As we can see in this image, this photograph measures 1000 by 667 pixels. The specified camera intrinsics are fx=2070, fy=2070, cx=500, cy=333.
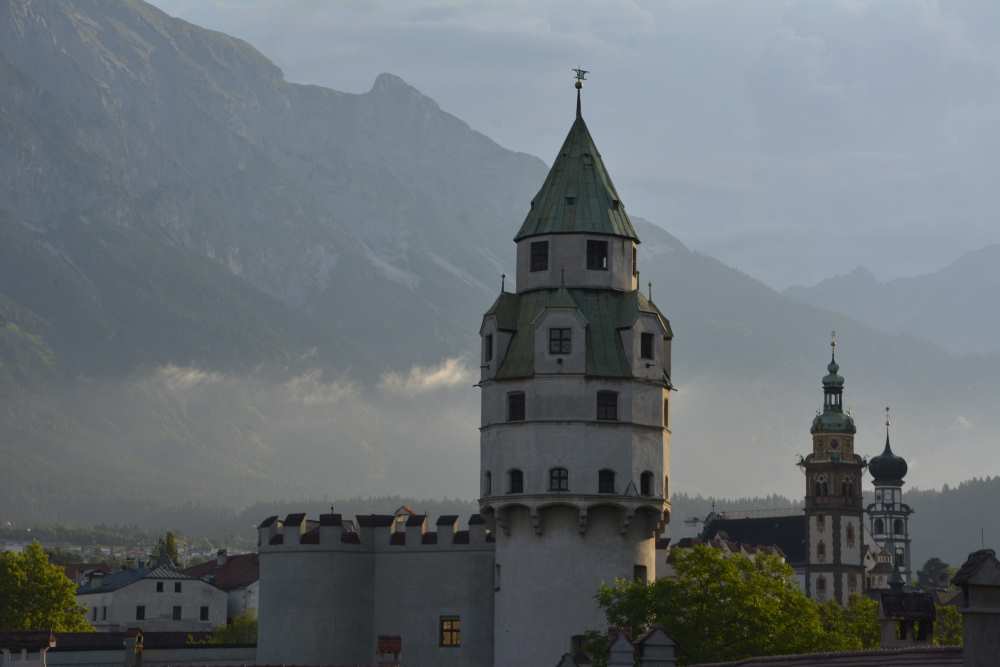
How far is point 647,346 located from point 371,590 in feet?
61.4

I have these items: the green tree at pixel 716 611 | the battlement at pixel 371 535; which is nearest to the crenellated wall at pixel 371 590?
the battlement at pixel 371 535

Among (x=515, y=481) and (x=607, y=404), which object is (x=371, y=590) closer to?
(x=515, y=481)

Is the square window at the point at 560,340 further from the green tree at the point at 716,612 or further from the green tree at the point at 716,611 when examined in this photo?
the green tree at the point at 716,611

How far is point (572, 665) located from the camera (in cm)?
7181

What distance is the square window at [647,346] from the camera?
10156cm

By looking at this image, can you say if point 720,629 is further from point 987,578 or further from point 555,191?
point 987,578

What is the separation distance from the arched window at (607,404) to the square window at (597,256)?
657 centimetres

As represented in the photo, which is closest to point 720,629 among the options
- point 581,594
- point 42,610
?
point 581,594

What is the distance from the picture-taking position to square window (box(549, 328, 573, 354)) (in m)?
100

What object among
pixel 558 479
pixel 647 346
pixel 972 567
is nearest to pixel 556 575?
pixel 558 479

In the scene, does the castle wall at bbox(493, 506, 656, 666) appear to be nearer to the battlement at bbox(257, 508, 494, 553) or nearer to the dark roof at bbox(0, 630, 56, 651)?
the battlement at bbox(257, 508, 494, 553)

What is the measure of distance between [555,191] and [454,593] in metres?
20.8

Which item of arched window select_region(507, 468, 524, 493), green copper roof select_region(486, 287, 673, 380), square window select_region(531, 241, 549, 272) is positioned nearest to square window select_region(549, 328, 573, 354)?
green copper roof select_region(486, 287, 673, 380)

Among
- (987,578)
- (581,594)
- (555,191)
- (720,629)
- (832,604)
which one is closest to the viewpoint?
(987,578)
